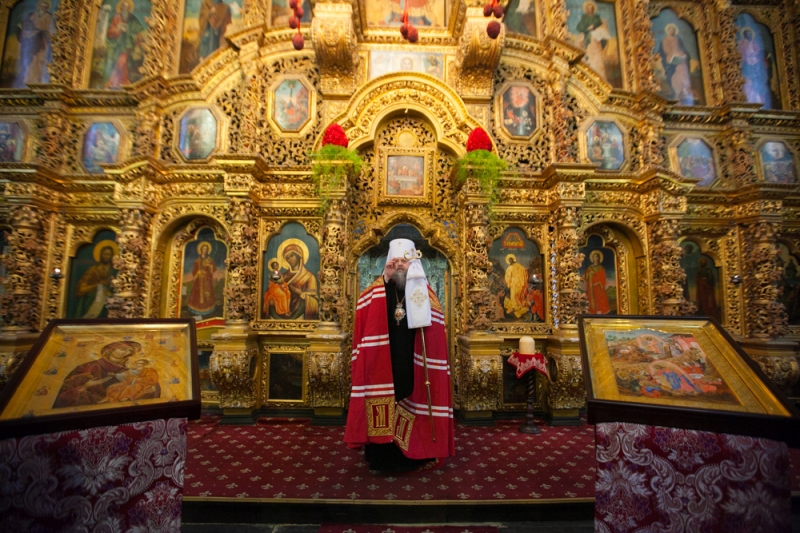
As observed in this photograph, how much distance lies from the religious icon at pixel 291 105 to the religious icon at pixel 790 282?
10.5 meters

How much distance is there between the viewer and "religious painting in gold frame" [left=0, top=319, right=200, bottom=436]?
7.85 feet

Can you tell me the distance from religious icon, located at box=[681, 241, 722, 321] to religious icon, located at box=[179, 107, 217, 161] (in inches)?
397

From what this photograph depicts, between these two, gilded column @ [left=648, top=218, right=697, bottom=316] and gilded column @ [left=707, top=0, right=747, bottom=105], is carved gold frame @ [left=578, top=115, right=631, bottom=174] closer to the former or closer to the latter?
gilded column @ [left=648, top=218, right=697, bottom=316]

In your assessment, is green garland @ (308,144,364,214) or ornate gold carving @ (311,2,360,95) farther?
ornate gold carving @ (311,2,360,95)

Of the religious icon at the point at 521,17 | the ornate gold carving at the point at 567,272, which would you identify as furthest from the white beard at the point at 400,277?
the religious icon at the point at 521,17

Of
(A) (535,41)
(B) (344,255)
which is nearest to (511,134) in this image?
(A) (535,41)

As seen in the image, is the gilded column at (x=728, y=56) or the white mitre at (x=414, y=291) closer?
the white mitre at (x=414, y=291)

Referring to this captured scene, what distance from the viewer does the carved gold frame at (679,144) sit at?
8.14 m

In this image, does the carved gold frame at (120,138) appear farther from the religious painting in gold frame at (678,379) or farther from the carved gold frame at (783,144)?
the carved gold frame at (783,144)

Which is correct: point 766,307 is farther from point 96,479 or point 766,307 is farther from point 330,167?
point 96,479

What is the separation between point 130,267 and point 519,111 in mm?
8197

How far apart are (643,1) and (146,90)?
10.9m

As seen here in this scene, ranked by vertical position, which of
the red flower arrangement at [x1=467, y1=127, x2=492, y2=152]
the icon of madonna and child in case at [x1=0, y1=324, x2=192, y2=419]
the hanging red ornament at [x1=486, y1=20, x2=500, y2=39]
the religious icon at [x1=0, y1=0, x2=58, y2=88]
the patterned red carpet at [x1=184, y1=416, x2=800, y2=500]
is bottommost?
the patterned red carpet at [x1=184, y1=416, x2=800, y2=500]

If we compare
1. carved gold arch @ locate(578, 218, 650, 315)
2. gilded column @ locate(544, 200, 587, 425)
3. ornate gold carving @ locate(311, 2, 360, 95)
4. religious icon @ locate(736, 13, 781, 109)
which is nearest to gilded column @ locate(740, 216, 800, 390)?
carved gold arch @ locate(578, 218, 650, 315)
